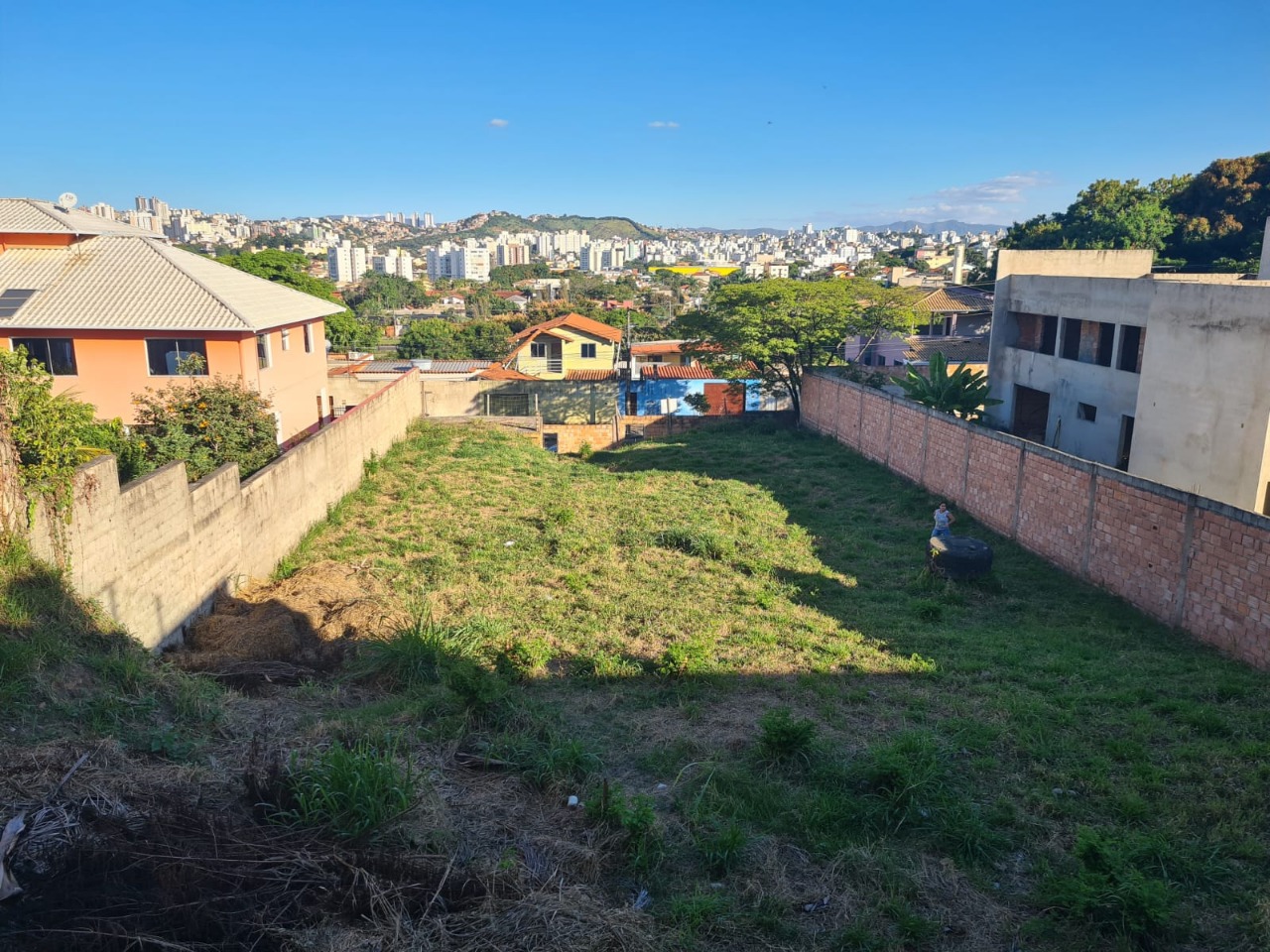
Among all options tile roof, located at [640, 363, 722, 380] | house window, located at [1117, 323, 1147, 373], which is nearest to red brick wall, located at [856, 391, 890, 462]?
house window, located at [1117, 323, 1147, 373]

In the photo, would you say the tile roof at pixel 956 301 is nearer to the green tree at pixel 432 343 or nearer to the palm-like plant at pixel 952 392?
the palm-like plant at pixel 952 392

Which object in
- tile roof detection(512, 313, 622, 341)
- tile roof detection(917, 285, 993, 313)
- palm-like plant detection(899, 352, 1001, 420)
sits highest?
tile roof detection(917, 285, 993, 313)

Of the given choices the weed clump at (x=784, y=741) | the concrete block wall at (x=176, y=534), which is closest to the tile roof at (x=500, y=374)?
the concrete block wall at (x=176, y=534)

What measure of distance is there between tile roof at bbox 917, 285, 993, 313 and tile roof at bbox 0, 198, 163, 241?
3092 centimetres

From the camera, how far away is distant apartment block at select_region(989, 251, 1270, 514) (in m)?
15.1

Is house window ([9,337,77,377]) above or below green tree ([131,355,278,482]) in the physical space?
above

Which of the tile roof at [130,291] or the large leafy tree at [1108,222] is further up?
the large leafy tree at [1108,222]

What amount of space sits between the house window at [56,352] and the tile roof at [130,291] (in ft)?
1.86

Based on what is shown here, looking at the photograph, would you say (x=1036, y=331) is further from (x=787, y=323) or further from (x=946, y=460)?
(x=946, y=460)

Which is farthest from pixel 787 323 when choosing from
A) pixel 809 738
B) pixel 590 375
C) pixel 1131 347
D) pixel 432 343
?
pixel 432 343

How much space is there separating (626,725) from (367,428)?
13.9 metres

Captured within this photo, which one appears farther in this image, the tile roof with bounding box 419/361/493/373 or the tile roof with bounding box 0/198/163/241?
the tile roof with bounding box 419/361/493/373

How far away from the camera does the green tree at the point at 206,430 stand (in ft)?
40.8

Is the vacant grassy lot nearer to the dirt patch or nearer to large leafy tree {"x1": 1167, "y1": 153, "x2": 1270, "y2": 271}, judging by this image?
the dirt patch
